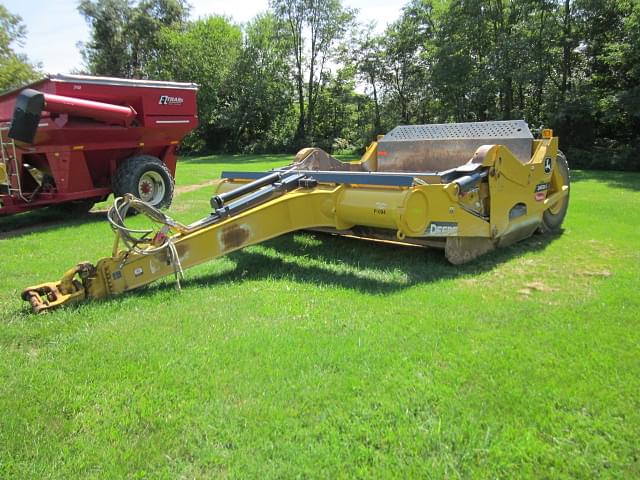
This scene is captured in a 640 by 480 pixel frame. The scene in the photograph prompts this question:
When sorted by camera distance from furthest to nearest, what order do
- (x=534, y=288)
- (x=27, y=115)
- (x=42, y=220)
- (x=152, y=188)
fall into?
(x=152, y=188) → (x=42, y=220) → (x=27, y=115) → (x=534, y=288)

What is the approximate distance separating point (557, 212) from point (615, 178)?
971 centimetres

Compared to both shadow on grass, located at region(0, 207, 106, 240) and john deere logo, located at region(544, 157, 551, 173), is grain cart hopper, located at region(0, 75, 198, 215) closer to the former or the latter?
shadow on grass, located at region(0, 207, 106, 240)

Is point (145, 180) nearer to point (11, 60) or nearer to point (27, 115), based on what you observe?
A: point (27, 115)

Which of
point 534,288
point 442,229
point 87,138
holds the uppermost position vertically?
point 87,138

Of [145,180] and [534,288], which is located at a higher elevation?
[145,180]

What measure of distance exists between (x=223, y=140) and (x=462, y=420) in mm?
36538

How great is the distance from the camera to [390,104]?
105 ft

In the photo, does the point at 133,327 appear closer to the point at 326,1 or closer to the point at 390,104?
the point at 390,104

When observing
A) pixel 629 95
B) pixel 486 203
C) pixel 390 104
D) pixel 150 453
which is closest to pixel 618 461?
pixel 150 453

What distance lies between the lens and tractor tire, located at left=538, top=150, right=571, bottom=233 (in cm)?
674

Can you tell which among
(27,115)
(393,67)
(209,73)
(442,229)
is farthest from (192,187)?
(209,73)

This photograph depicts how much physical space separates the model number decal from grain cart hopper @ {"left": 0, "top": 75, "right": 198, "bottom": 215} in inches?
223

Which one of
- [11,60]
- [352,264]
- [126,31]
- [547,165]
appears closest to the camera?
[352,264]

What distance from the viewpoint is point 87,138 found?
345 inches
